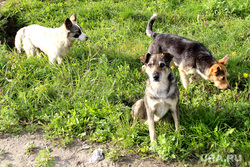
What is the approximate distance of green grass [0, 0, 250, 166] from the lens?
301 cm

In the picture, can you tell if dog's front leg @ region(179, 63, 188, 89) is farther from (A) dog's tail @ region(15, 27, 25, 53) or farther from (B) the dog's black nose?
(A) dog's tail @ region(15, 27, 25, 53)

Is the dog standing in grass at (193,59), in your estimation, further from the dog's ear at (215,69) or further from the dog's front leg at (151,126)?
the dog's front leg at (151,126)

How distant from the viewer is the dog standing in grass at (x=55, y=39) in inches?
188

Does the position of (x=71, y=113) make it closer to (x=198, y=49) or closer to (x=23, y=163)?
(x=23, y=163)

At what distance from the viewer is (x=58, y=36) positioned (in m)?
4.86

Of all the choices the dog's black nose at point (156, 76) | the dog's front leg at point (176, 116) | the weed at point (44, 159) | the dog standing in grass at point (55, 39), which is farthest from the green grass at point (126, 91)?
the dog's black nose at point (156, 76)

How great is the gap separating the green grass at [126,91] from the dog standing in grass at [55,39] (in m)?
0.24

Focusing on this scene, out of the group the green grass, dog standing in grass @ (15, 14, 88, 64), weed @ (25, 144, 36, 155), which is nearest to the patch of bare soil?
weed @ (25, 144, 36, 155)

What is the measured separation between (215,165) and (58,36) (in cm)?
391

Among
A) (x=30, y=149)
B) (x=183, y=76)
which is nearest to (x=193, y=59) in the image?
(x=183, y=76)

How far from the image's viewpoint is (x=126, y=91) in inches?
157

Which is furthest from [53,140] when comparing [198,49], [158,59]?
[198,49]

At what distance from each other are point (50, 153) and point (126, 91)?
1.62 metres

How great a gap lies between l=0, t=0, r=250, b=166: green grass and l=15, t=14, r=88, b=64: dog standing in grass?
24 centimetres
